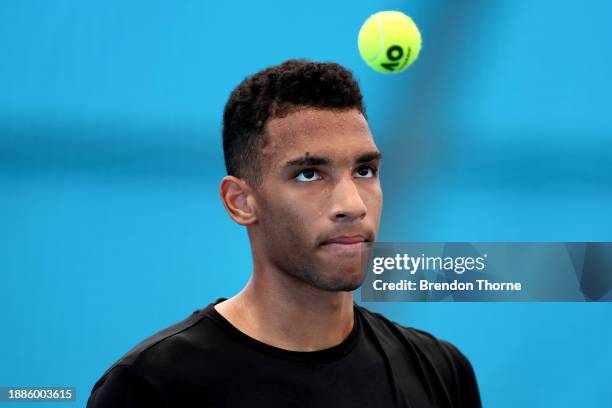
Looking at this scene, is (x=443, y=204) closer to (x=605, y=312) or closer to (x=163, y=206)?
(x=605, y=312)

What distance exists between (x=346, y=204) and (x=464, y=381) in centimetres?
46

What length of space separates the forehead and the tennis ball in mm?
639

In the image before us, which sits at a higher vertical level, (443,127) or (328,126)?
(443,127)

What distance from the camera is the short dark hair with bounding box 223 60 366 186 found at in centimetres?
143

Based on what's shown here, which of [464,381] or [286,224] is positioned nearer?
[286,224]

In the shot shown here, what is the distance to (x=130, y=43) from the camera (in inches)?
102

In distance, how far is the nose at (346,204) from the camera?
135 centimetres

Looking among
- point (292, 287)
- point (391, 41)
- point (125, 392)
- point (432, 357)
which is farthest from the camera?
point (391, 41)

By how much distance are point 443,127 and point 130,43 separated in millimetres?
981

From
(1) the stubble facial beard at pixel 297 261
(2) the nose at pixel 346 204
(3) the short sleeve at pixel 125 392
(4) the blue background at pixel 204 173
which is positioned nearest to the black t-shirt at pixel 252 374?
(3) the short sleeve at pixel 125 392

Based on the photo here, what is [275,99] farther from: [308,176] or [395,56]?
[395,56]

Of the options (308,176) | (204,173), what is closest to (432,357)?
(308,176)

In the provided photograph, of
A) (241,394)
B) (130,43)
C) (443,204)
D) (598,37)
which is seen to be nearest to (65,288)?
(130,43)

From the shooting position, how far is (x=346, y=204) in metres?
1.35
